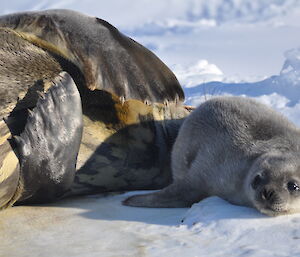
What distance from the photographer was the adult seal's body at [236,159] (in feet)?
9.46

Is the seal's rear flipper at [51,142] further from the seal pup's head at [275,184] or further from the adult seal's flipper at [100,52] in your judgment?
the seal pup's head at [275,184]

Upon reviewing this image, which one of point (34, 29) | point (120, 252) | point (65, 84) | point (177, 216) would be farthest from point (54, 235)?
point (34, 29)

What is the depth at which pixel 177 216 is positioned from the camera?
9.91 feet

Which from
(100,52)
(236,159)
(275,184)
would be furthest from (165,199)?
(100,52)

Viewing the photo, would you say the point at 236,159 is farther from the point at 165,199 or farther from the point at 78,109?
the point at 78,109

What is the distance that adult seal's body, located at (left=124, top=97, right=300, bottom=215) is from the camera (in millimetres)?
2884

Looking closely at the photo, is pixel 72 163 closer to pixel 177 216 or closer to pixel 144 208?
pixel 144 208

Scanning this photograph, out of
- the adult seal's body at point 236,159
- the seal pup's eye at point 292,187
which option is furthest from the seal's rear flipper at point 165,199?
the seal pup's eye at point 292,187

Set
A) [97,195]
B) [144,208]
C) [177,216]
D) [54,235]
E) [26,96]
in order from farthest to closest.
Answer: [97,195]
[26,96]
[144,208]
[177,216]
[54,235]

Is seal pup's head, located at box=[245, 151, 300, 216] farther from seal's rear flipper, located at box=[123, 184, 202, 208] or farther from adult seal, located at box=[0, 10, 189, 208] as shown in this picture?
adult seal, located at box=[0, 10, 189, 208]

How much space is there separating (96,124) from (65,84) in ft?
1.81

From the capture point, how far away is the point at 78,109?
11.4 ft

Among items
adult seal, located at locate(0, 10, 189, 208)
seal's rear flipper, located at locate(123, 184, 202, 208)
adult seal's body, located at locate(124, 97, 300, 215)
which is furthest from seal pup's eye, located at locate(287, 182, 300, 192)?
adult seal, located at locate(0, 10, 189, 208)

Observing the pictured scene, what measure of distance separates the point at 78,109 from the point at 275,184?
1.36m
